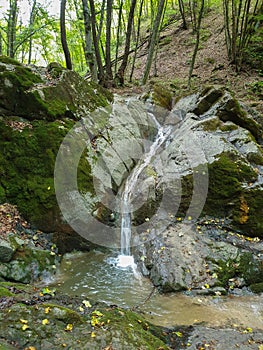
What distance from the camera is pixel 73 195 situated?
21.4 feet

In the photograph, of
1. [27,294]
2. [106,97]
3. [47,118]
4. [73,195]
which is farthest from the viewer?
[106,97]

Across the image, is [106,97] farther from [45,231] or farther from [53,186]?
[45,231]

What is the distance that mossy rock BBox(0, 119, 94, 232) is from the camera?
6.12 metres

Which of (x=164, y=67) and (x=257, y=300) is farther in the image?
(x=164, y=67)

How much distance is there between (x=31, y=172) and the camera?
20.9 feet

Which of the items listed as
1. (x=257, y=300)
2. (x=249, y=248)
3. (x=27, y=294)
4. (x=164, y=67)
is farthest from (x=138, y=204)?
(x=164, y=67)

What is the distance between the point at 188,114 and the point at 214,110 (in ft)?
3.38

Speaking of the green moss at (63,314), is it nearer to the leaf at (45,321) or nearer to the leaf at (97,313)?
the leaf at (45,321)

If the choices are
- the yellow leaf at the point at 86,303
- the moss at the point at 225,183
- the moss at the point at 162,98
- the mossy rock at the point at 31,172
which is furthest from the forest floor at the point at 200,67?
the yellow leaf at the point at 86,303

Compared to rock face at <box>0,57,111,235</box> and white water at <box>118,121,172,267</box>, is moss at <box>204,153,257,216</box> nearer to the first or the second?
white water at <box>118,121,172,267</box>

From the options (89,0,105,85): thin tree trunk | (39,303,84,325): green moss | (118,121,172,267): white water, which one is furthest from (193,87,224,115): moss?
(39,303,84,325): green moss

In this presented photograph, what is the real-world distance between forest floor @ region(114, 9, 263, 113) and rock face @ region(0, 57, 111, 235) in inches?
236

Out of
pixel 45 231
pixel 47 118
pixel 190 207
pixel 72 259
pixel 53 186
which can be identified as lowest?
pixel 72 259

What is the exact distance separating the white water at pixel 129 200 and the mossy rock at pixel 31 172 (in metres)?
1.21
